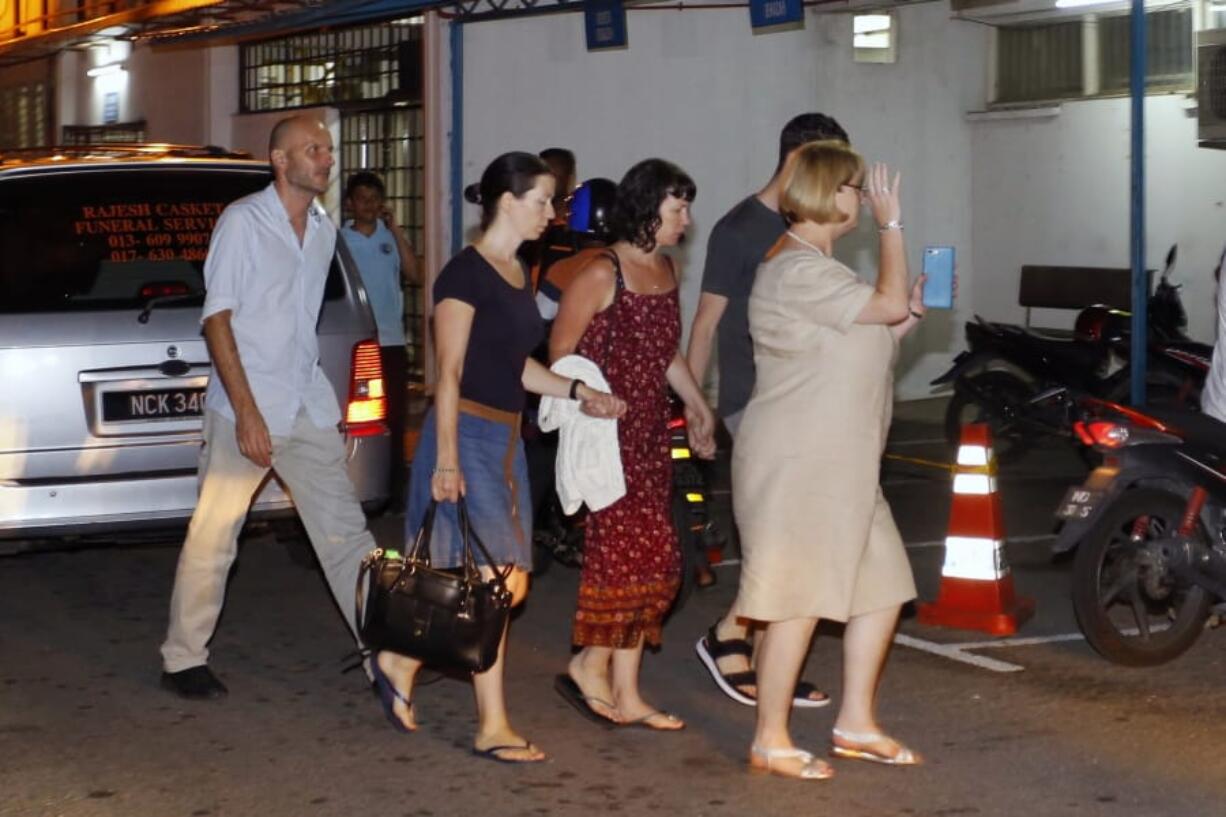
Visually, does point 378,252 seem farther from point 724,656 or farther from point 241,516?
point 724,656

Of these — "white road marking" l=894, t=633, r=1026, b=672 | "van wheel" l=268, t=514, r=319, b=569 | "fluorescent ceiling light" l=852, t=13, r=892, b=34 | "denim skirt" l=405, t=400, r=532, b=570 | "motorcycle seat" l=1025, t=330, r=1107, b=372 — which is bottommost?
"white road marking" l=894, t=633, r=1026, b=672

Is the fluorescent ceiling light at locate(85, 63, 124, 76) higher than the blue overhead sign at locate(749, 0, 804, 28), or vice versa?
the fluorescent ceiling light at locate(85, 63, 124, 76)

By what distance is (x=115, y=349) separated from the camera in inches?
300

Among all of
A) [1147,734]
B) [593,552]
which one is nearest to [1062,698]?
[1147,734]

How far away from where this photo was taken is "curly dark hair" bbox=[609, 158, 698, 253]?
6.13 m

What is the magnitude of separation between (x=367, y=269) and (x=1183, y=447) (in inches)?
234

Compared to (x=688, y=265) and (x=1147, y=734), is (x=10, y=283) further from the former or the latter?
(x=688, y=265)

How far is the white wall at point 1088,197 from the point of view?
1413 cm

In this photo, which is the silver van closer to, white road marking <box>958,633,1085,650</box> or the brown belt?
the brown belt

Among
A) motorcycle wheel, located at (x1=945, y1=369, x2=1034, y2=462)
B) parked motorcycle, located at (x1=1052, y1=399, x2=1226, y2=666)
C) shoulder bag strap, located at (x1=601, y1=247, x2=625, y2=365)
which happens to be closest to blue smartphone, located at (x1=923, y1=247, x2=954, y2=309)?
→ shoulder bag strap, located at (x1=601, y1=247, x2=625, y2=365)

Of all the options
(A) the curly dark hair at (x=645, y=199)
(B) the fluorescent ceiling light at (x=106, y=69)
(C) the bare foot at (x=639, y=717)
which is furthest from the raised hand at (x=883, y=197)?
(B) the fluorescent ceiling light at (x=106, y=69)

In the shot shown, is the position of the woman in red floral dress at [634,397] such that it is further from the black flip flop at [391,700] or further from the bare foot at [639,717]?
the black flip flop at [391,700]

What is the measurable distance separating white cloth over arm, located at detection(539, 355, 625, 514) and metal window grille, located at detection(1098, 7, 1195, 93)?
29.6ft

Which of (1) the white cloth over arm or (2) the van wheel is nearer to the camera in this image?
(1) the white cloth over arm
